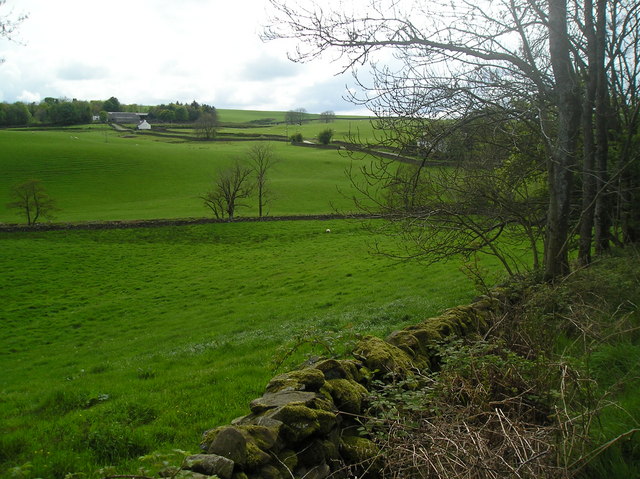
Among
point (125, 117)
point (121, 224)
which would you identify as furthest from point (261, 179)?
point (125, 117)

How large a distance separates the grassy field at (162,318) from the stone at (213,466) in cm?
141

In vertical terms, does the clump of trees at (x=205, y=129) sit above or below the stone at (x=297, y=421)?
above

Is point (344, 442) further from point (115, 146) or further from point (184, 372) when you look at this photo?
point (115, 146)

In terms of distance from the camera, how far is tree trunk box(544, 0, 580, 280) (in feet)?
21.3

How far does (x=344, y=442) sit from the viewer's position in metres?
3.23

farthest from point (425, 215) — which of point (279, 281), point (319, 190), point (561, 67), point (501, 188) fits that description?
point (319, 190)

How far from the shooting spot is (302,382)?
137 inches

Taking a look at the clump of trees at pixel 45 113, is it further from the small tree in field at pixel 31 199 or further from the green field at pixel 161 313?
the small tree in field at pixel 31 199

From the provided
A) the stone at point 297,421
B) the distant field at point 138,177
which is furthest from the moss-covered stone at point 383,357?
the distant field at point 138,177

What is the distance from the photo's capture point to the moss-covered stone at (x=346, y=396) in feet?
11.3

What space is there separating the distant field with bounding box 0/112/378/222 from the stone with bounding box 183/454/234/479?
138 feet

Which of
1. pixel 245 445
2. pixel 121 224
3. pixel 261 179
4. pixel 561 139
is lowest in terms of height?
pixel 121 224

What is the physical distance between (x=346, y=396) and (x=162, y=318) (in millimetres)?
16709

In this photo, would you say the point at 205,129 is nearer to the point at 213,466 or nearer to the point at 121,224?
the point at 121,224
